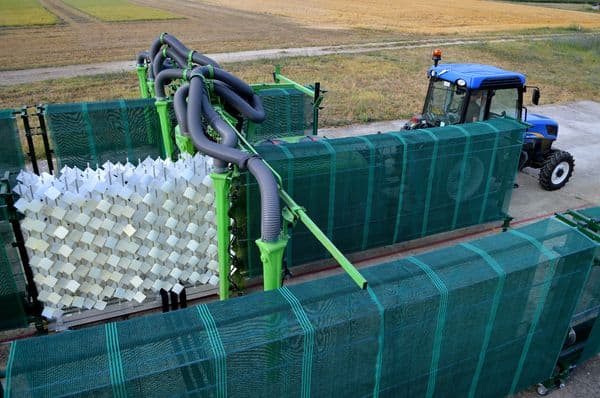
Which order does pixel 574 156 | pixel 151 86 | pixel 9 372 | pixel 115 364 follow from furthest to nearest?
pixel 574 156, pixel 151 86, pixel 115 364, pixel 9 372

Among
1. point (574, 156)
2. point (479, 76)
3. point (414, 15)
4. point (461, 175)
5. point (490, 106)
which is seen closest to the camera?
point (461, 175)

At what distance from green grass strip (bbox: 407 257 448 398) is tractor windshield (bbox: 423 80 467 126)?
6.26 metres

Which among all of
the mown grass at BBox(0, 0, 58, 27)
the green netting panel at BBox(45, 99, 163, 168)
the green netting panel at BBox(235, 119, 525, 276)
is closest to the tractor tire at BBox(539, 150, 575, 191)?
the green netting panel at BBox(235, 119, 525, 276)

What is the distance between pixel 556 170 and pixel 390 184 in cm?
507

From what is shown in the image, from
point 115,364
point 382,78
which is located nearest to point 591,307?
point 115,364

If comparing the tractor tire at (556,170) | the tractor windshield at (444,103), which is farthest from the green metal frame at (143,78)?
the tractor tire at (556,170)

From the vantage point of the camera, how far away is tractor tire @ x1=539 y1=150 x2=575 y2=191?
34.6 feet

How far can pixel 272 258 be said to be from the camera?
4688 millimetres

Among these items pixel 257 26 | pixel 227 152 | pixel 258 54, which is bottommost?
pixel 258 54

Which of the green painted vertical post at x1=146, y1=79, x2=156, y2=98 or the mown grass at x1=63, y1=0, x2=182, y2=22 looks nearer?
the green painted vertical post at x1=146, y1=79, x2=156, y2=98

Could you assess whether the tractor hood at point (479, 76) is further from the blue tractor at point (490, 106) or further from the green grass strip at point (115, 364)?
the green grass strip at point (115, 364)

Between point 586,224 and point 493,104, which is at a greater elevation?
point 493,104

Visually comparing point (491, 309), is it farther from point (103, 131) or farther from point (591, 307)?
point (103, 131)

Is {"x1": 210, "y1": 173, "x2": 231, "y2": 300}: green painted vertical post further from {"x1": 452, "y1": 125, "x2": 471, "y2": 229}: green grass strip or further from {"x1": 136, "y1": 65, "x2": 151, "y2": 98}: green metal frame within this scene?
{"x1": 136, "y1": 65, "x2": 151, "y2": 98}: green metal frame
